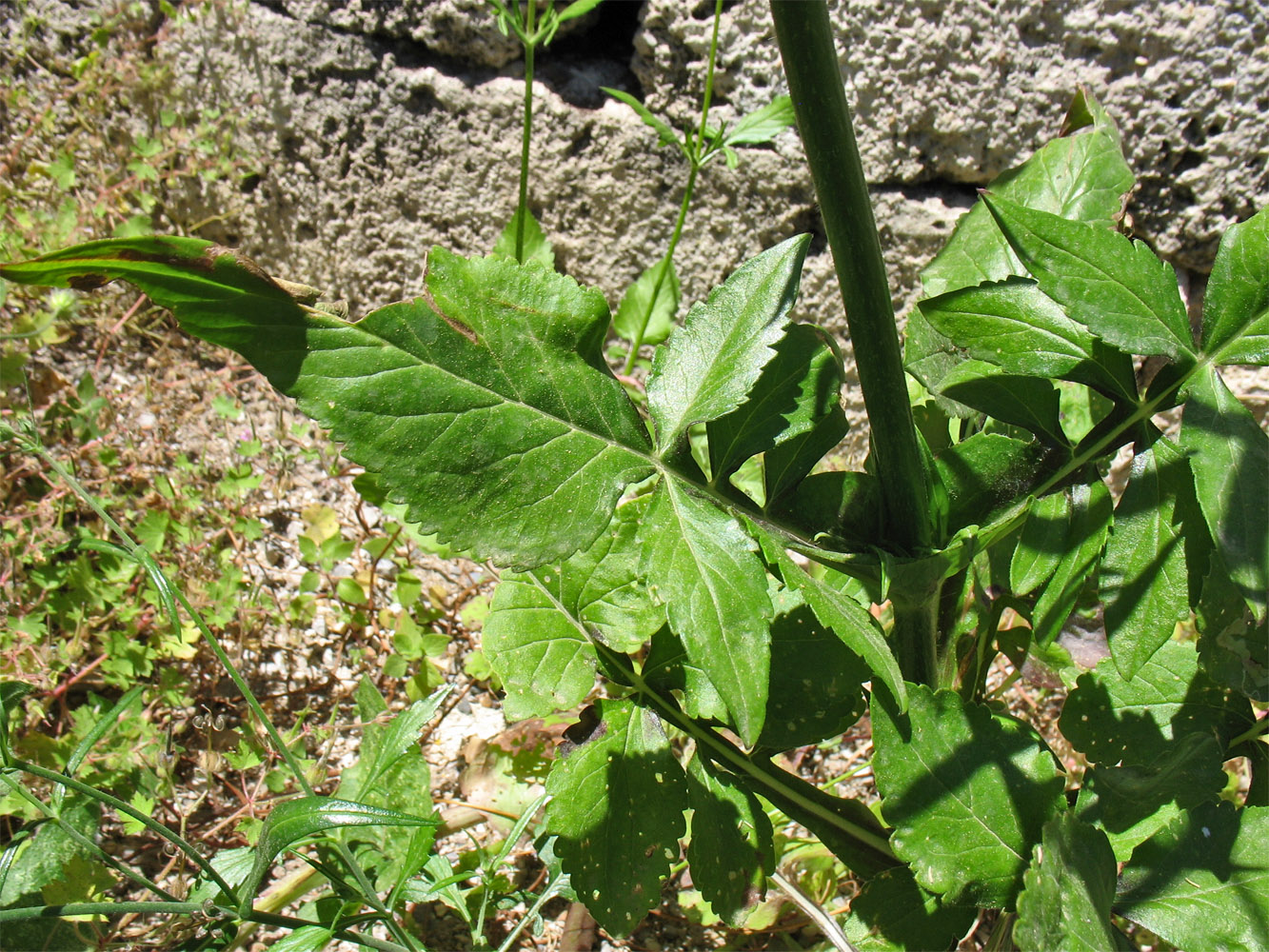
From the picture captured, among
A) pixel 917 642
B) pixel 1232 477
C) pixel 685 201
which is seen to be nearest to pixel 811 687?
pixel 917 642

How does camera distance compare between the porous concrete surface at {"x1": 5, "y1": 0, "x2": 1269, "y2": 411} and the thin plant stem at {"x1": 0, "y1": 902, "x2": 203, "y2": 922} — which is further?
the porous concrete surface at {"x1": 5, "y1": 0, "x2": 1269, "y2": 411}

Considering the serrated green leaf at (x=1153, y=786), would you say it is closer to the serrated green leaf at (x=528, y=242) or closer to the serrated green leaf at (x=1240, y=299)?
the serrated green leaf at (x=1240, y=299)

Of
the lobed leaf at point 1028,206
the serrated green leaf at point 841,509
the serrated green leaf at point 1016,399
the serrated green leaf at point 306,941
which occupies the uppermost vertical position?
the lobed leaf at point 1028,206

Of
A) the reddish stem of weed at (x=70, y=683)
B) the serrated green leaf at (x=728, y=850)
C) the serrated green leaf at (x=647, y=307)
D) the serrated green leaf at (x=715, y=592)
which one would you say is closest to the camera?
the serrated green leaf at (x=715, y=592)

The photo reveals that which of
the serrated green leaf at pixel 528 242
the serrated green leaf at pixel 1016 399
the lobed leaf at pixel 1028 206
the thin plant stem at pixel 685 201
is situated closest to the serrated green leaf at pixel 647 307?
the thin plant stem at pixel 685 201

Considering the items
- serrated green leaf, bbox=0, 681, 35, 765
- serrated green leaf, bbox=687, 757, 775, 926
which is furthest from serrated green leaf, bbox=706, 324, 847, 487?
serrated green leaf, bbox=0, 681, 35, 765

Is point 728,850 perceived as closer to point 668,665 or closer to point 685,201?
point 668,665

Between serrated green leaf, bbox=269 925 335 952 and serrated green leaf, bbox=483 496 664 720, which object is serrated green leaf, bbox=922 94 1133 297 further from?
serrated green leaf, bbox=269 925 335 952
